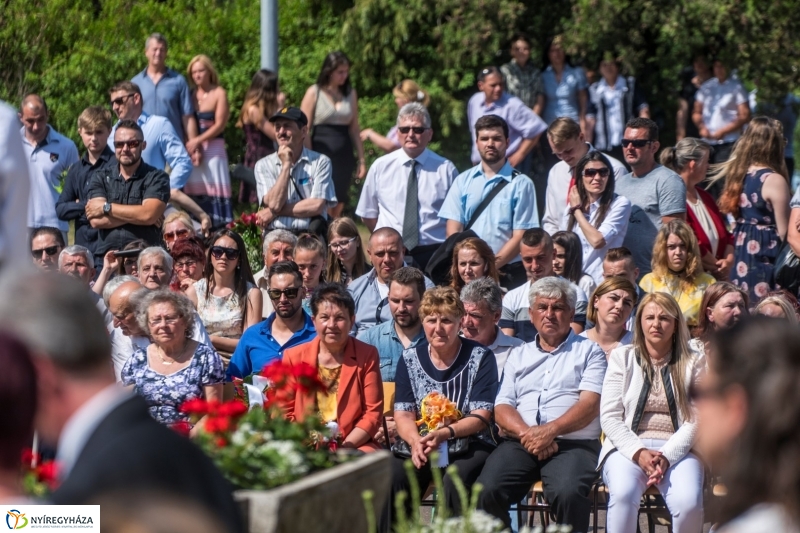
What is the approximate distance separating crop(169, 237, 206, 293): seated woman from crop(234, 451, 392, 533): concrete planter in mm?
5031

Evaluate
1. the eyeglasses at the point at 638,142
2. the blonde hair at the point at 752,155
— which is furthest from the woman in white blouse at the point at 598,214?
the blonde hair at the point at 752,155

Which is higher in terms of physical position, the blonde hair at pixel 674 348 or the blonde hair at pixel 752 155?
the blonde hair at pixel 752 155

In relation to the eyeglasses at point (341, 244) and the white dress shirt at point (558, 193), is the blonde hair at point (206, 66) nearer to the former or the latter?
the eyeglasses at point (341, 244)

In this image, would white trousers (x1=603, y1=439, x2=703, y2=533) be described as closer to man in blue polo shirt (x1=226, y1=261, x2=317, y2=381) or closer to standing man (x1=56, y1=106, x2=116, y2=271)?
man in blue polo shirt (x1=226, y1=261, x2=317, y2=381)

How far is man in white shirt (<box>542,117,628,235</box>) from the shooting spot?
897 centimetres

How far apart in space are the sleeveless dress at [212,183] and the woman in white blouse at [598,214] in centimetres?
365

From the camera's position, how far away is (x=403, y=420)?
6.68 metres

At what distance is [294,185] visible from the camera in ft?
31.7

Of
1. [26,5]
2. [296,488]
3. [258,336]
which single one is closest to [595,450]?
[258,336]

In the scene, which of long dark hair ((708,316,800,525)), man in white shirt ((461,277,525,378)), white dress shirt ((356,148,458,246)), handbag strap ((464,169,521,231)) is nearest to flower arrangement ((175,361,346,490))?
long dark hair ((708,316,800,525))

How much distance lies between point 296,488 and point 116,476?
1.13m

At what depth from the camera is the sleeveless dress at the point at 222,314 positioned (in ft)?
26.8

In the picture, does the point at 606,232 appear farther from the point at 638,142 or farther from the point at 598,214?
the point at 638,142

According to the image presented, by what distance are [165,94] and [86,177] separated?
220 cm
